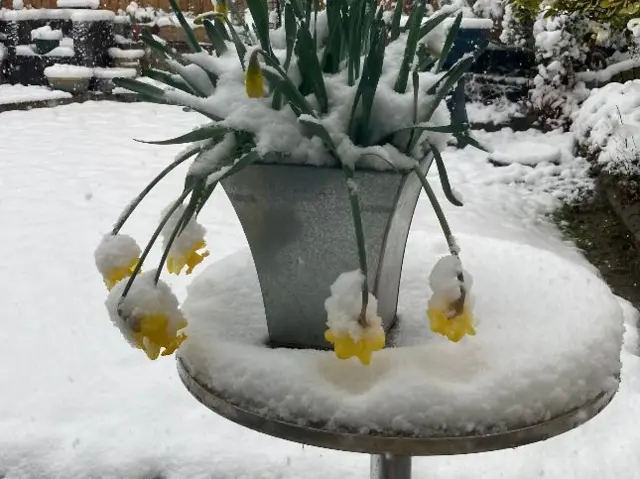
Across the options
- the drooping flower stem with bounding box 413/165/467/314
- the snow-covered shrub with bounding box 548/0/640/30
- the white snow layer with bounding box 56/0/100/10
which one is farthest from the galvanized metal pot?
the white snow layer with bounding box 56/0/100/10

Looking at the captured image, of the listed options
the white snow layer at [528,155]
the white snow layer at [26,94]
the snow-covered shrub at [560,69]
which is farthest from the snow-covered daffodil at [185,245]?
the white snow layer at [26,94]

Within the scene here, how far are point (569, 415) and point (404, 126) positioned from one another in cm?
36

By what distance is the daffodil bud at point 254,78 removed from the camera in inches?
30.9

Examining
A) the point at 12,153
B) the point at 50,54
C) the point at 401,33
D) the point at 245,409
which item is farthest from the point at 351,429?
the point at 50,54

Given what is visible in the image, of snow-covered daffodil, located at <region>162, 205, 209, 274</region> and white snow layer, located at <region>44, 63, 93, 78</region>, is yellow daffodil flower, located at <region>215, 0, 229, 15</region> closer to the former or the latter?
snow-covered daffodil, located at <region>162, 205, 209, 274</region>

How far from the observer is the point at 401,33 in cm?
108

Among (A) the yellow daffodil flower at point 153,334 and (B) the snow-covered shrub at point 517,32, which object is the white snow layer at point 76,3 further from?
(A) the yellow daffodil flower at point 153,334

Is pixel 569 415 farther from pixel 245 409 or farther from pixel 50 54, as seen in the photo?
pixel 50 54

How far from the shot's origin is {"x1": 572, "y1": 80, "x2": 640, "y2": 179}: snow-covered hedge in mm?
3908

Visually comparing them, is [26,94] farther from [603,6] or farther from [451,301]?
[451,301]

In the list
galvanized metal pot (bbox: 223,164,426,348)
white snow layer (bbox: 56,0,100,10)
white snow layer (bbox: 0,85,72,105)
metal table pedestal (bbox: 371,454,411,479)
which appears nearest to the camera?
galvanized metal pot (bbox: 223,164,426,348)

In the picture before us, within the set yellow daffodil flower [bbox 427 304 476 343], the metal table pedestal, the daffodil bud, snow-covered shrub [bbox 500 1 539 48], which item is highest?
the daffodil bud

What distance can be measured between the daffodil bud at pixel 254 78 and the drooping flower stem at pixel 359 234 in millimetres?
124

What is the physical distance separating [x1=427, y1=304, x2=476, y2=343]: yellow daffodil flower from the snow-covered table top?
0.16 ft
